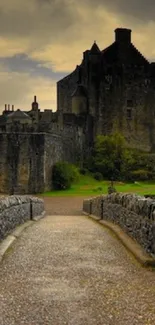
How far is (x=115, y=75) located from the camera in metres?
78.5

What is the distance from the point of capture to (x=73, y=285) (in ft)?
27.5

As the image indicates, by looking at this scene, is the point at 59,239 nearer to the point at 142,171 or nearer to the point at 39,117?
the point at 142,171

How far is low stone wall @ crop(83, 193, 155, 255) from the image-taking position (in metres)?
10.5

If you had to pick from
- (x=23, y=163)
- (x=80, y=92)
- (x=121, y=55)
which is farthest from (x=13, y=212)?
(x=121, y=55)

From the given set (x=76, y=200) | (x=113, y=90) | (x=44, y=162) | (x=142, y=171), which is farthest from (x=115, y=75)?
(x=76, y=200)

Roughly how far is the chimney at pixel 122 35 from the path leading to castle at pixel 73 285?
71.3m

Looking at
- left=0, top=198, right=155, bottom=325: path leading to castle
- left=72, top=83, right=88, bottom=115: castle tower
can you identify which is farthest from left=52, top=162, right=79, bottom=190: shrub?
left=0, top=198, right=155, bottom=325: path leading to castle

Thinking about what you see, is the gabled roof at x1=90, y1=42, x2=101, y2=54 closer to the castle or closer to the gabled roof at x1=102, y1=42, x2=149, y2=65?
the castle

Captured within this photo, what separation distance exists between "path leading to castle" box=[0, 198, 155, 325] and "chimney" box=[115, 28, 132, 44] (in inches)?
2809

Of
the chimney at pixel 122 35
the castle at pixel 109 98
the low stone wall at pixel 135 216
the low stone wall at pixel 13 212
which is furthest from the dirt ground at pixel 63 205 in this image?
the chimney at pixel 122 35

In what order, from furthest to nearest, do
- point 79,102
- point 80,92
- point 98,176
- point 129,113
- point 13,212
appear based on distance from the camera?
point 129,113 → point 80,92 → point 79,102 → point 98,176 → point 13,212

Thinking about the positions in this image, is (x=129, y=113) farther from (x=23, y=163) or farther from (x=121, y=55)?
(x=23, y=163)

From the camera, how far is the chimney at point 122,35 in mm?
81312

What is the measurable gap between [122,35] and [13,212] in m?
70.1
